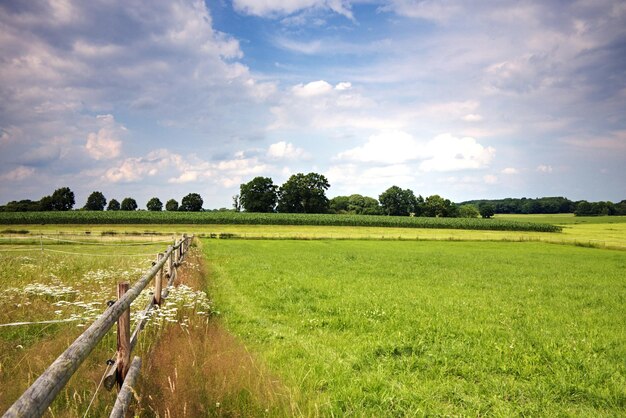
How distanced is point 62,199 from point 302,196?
81.8 m

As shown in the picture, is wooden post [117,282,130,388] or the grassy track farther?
the grassy track

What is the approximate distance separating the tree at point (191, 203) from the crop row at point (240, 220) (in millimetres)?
75831

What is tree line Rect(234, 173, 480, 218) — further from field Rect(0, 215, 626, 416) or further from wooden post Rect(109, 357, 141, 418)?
wooden post Rect(109, 357, 141, 418)

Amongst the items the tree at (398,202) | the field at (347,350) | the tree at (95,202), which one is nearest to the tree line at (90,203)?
the tree at (95,202)

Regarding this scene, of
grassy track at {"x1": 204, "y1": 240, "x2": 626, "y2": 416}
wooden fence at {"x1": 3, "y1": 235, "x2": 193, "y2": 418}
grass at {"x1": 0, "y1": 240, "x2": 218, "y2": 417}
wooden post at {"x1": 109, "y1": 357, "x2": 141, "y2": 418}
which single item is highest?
wooden fence at {"x1": 3, "y1": 235, "x2": 193, "y2": 418}

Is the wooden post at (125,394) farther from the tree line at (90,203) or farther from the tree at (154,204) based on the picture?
the tree at (154,204)

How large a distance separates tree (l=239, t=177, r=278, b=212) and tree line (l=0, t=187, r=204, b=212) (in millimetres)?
41055

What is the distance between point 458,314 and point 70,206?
155m

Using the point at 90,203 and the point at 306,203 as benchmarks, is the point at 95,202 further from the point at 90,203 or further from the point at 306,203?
the point at 306,203

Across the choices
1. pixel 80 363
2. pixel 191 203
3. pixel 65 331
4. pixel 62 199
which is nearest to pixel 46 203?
pixel 62 199

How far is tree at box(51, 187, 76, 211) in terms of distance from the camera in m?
136

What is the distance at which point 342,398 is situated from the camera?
6.62 meters

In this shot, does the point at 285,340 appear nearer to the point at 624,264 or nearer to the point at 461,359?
the point at 461,359

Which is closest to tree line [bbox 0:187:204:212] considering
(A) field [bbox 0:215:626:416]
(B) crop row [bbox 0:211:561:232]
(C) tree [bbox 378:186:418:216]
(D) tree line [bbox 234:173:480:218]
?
(D) tree line [bbox 234:173:480:218]
